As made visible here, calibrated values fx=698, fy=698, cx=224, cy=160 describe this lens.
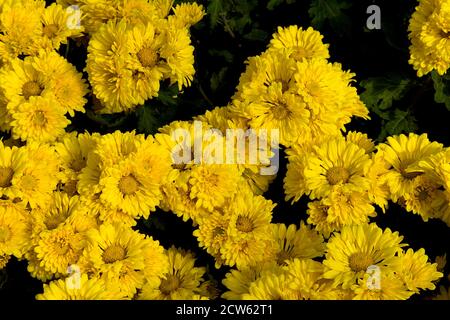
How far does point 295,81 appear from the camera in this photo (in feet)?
9.26

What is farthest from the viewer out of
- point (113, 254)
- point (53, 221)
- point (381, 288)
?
point (53, 221)

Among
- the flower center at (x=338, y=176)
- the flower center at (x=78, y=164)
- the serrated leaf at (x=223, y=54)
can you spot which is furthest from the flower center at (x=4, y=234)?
the serrated leaf at (x=223, y=54)

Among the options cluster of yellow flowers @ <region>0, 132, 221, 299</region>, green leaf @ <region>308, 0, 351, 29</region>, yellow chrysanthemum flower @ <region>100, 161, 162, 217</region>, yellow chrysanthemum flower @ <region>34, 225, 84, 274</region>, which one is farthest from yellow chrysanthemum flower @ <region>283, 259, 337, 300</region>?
green leaf @ <region>308, 0, 351, 29</region>

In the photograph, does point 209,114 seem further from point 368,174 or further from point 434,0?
point 434,0

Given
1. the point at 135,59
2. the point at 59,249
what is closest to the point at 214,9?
the point at 135,59

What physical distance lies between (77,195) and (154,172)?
36cm

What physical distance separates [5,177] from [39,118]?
35 centimetres

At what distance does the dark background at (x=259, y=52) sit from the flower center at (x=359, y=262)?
0.52 meters

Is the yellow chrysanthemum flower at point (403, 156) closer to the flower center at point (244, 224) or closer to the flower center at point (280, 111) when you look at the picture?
the flower center at point (280, 111)

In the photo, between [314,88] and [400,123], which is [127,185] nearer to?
[314,88]

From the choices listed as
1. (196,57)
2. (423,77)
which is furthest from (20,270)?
(423,77)

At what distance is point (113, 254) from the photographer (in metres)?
2.65

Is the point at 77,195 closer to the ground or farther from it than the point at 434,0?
closer to the ground

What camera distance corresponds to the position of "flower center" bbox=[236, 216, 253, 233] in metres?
2.79
